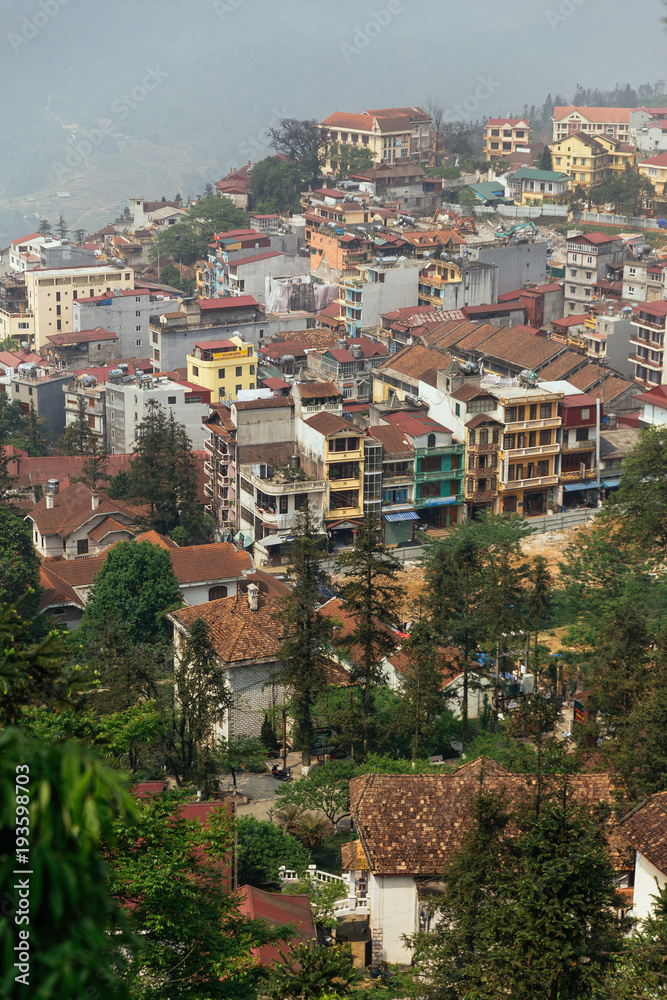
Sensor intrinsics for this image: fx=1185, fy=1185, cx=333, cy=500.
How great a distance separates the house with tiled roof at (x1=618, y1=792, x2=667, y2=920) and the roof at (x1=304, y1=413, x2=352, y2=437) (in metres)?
24.1

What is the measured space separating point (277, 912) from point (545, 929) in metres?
5.88

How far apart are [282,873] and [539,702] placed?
24.4ft

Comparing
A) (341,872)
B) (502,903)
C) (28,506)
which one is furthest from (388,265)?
(502,903)

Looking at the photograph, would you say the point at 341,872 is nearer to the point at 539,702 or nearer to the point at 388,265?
the point at 539,702

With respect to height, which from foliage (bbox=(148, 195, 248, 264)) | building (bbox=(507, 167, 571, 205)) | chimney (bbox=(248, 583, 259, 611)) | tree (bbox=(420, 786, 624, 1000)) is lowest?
chimney (bbox=(248, 583, 259, 611))

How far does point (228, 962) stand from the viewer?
1173 centimetres

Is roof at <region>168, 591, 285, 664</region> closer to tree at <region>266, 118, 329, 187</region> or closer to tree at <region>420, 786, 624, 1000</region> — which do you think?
tree at <region>420, 786, 624, 1000</region>

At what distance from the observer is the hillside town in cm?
1230

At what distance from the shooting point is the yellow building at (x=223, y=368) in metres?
54.0

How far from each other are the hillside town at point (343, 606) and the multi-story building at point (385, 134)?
1717 cm

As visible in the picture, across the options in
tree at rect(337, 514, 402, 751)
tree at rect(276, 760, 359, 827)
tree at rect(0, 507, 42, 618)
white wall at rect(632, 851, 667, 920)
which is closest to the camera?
white wall at rect(632, 851, 667, 920)

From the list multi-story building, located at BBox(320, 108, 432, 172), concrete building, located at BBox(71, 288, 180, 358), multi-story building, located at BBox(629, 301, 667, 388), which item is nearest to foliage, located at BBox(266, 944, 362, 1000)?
multi-story building, located at BBox(629, 301, 667, 388)

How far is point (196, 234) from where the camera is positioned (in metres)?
82.9

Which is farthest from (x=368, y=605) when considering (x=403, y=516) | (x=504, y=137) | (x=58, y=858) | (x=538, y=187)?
(x=504, y=137)
